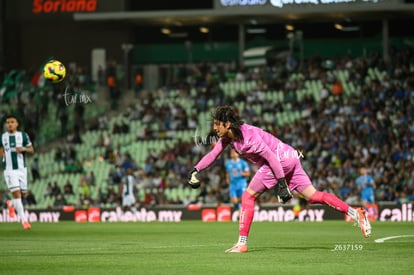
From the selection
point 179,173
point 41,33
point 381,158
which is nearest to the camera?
point 381,158

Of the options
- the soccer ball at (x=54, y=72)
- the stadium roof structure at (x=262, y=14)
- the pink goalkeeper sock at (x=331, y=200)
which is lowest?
the pink goalkeeper sock at (x=331, y=200)

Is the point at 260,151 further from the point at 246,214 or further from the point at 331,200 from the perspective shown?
the point at 331,200

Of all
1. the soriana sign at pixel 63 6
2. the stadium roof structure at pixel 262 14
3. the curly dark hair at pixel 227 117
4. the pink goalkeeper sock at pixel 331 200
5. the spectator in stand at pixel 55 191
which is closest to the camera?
the curly dark hair at pixel 227 117

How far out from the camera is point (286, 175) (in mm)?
15492

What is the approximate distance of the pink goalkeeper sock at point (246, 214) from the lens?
15.0m

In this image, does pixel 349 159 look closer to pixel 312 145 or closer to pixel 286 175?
pixel 312 145

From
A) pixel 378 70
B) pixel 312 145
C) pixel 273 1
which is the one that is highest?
A: pixel 273 1

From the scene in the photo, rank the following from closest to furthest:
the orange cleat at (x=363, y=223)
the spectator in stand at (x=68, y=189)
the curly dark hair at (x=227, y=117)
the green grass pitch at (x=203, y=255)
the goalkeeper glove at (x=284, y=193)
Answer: the green grass pitch at (x=203, y=255), the goalkeeper glove at (x=284, y=193), the curly dark hair at (x=227, y=117), the orange cleat at (x=363, y=223), the spectator in stand at (x=68, y=189)

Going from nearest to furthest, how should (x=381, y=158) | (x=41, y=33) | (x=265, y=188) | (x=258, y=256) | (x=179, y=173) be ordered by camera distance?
(x=258, y=256) < (x=265, y=188) < (x=381, y=158) < (x=179, y=173) < (x=41, y=33)

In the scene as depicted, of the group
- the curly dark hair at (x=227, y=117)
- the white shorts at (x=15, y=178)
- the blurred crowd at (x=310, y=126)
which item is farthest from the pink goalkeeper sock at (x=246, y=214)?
the blurred crowd at (x=310, y=126)

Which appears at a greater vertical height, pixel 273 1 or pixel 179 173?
pixel 273 1

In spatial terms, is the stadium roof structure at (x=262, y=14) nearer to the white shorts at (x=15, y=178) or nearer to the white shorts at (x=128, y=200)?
the white shorts at (x=128, y=200)

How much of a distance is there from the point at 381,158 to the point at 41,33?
2347cm

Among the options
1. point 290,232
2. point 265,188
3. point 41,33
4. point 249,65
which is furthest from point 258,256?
point 41,33
